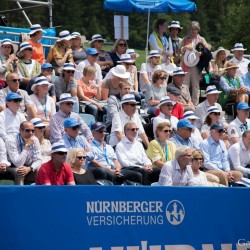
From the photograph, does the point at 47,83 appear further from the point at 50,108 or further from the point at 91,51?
the point at 91,51

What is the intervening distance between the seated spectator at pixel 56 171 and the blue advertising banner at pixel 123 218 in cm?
146

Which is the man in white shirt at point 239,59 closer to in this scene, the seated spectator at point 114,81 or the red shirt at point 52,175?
the seated spectator at point 114,81

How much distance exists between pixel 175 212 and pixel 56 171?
1763mm

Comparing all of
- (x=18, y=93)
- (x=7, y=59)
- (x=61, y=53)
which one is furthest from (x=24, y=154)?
(x=61, y=53)

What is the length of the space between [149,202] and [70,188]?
0.93 metres

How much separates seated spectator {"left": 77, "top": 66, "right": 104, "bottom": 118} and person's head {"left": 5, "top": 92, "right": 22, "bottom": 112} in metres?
2.49

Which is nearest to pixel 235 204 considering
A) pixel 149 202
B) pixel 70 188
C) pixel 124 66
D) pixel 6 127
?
pixel 149 202

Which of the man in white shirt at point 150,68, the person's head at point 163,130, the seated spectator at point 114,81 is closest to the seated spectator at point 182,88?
the man in white shirt at point 150,68

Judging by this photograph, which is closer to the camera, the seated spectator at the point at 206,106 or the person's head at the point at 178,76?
the seated spectator at the point at 206,106

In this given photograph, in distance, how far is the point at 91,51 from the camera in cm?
1825

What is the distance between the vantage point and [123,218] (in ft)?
35.4

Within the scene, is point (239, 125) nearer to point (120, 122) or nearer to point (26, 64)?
point (120, 122)

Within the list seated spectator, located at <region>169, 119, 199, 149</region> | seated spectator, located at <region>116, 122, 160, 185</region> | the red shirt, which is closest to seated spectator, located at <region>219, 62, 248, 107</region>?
seated spectator, located at <region>169, 119, 199, 149</region>

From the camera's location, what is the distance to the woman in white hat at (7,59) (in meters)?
Result: 16.7
